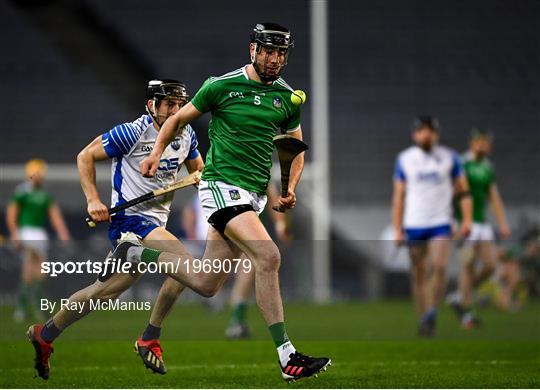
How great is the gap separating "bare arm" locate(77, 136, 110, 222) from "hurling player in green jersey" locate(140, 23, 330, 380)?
460 millimetres

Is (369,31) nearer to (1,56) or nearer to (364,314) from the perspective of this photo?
(1,56)

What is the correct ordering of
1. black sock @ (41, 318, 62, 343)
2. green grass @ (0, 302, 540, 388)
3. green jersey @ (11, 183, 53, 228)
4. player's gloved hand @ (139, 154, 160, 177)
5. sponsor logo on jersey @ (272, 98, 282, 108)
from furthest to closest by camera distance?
green jersey @ (11, 183, 53, 228), green grass @ (0, 302, 540, 388), black sock @ (41, 318, 62, 343), sponsor logo on jersey @ (272, 98, 282, 108), player's gloved hand @ (139, 154, 160, 177)

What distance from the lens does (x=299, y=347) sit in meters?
10.1

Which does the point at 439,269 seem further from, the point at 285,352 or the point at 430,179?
the point at 285,352

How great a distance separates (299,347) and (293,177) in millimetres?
3339

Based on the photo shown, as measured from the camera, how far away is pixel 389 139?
21781mm

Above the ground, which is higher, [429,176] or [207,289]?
[207,289]

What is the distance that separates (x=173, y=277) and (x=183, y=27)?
1594 cm

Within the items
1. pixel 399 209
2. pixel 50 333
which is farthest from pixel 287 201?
pixel 399 209

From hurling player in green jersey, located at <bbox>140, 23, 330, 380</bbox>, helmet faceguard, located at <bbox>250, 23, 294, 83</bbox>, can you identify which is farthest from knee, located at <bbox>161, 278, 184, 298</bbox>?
helmet faceguard, located at <bbox>250, 23, 294, 83</bbox>

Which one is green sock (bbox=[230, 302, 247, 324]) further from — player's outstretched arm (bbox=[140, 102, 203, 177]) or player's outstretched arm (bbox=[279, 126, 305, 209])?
player's outstretched arm (bbox=[140, 102, 203, 177])

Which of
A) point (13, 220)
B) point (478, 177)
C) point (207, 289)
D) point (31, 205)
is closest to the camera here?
point (207, 289)

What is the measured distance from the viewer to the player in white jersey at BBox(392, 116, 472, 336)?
457 inches

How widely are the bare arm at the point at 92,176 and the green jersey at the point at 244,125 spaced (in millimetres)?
601
